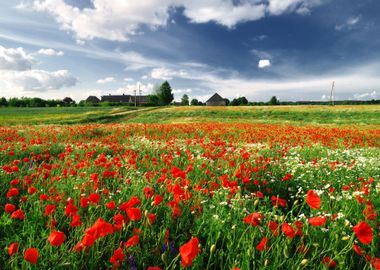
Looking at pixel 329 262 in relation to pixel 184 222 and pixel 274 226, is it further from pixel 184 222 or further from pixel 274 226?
A: pixel 184 222

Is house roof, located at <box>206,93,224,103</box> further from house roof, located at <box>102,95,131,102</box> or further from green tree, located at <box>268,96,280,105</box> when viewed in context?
house roof, located at <box>102,95,131,102</box>

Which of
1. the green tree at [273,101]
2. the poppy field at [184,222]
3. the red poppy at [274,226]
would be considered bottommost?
the poppy field at [184,222]

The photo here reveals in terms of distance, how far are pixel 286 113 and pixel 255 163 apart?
3828 cm

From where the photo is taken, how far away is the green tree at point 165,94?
3954 inches

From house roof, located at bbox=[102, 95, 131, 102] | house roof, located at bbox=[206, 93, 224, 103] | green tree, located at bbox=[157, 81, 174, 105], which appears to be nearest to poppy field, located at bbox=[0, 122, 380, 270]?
green tree, located at bbox=[157, 81, 174, 105]

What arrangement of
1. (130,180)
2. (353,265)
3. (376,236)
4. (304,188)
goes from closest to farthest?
(353,265)
(376,236)
(130,180)
(304,188)

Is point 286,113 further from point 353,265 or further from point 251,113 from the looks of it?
point 353,265

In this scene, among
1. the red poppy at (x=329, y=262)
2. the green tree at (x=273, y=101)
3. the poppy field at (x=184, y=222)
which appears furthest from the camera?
the green tree at (x=273, y=101)

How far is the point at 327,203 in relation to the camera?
149 inches

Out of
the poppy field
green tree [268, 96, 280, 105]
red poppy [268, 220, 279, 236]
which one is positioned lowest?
the poppy field

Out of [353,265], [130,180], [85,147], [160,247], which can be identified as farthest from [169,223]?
[85,147]

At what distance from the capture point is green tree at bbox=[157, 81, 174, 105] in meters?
100

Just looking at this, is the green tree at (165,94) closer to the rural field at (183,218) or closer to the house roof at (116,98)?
the house roof at (116,98)

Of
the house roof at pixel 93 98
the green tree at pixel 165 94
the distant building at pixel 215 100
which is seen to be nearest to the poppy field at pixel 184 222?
the green tree at pixel 165 94
